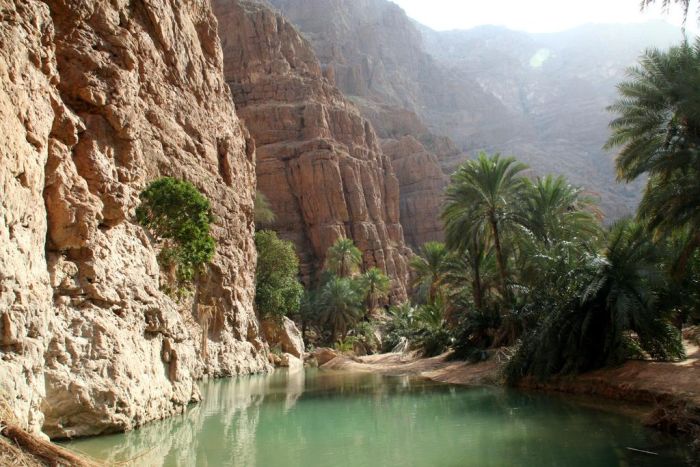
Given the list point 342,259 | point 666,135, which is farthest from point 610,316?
point 342,259

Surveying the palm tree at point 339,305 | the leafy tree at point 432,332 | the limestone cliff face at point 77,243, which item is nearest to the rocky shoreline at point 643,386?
the leafy tree at point 432,332

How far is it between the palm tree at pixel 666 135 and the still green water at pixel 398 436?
5760 mm

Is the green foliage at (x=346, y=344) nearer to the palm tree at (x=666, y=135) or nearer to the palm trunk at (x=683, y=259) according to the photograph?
the palm tree at (x=666, y=135)

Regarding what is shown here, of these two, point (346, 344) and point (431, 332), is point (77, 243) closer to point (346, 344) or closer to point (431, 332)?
point (431, 332)

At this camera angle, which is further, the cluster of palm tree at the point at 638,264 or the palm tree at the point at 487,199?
the palm tree at the point at 487,199

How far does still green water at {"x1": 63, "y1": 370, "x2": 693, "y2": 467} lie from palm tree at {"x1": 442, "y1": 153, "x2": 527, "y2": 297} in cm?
987

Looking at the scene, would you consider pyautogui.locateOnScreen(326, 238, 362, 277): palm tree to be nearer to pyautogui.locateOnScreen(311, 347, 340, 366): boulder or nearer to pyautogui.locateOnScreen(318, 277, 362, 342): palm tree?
pyautogui.locateOnScreen(318, 277, 362, 342): palm tree

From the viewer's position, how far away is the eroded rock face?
7531 centimetres

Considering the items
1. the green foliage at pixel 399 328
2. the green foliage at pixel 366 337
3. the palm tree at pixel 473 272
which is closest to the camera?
the palm tree at pixel 473 272

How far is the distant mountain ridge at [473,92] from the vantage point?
98.4 metres

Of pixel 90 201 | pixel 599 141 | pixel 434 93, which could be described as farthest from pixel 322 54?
pixel 90 201

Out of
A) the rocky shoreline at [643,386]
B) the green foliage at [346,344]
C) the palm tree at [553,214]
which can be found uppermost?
the palm tree at [553,214]

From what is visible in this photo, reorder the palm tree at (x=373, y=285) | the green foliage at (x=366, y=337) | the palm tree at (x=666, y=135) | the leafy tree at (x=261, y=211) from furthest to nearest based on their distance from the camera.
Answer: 1. the palm tree at (x=373, y=285)
2. the leafy tree at (x=261, y=211)
3. the green foliage at (x=366, y=337)
4. the palm tree at (x=666, y=135)

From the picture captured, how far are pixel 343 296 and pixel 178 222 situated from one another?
2677cm
